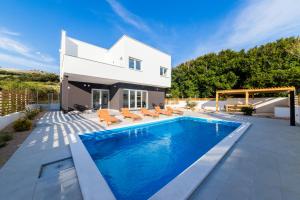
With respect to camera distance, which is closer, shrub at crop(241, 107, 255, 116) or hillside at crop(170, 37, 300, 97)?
shrub at crop(241, 107, 255, 116)

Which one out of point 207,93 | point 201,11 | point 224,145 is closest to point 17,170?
point 224,145

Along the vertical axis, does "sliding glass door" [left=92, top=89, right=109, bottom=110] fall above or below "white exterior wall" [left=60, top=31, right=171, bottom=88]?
below

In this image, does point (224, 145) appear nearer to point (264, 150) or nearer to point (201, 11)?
point (264, 150)

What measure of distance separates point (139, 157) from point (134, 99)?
1185cm

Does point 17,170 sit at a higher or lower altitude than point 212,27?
lower

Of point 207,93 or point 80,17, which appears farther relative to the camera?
point 207,93

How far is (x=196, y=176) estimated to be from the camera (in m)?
2.85

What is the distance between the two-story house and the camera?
1176cm

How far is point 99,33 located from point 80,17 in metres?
4.26

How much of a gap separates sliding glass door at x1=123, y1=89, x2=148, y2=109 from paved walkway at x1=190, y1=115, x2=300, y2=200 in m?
12.2

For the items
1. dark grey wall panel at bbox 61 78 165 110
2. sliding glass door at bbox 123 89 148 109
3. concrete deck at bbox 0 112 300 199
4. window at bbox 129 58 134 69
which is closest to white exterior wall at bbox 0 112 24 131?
concrete deck at bbox 0 112 300 199

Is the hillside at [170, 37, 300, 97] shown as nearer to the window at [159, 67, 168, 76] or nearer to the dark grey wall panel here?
the window at [159, 67, 168, 76]

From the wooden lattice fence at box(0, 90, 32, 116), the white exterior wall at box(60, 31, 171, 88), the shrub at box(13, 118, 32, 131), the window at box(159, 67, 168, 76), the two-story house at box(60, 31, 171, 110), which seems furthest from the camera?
the window at box(159, 67, 168, 76)

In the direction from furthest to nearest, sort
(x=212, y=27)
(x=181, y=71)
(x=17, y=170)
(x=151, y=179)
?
(x=181, y=71) < (x=212, y=27) < (x=151, y=179) < (x=17, y=170)
